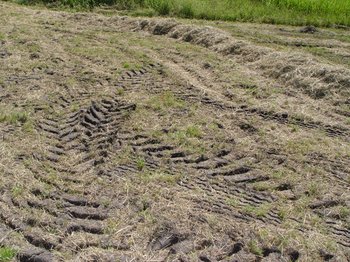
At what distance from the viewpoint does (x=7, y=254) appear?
3297 mm

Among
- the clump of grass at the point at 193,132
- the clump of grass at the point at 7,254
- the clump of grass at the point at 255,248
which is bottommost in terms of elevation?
the clump of grass at the point at 255,248

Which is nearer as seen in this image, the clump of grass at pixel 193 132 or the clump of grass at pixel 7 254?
the clump of grass at pixel 7 254

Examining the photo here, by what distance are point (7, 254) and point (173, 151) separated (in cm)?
201

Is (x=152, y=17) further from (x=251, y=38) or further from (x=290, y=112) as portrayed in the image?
(x=290, y=112)

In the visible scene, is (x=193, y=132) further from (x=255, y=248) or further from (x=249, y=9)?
(x=249, y=9)

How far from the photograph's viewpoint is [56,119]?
546 cm

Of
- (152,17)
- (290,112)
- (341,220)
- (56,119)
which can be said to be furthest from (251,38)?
(341,220)

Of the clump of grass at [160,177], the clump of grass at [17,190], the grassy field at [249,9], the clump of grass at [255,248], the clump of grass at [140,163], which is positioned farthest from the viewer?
the grassy field at [249,9]

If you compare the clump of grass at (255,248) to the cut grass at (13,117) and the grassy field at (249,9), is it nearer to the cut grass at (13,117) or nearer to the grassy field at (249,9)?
the cut grass at (13,117)

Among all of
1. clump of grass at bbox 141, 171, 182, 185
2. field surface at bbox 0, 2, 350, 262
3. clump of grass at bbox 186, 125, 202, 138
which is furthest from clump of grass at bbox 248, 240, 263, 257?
clump of grass at bbox 186, 125, 202, 138

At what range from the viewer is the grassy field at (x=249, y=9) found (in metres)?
11.1

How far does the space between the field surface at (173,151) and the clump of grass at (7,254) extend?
1cm

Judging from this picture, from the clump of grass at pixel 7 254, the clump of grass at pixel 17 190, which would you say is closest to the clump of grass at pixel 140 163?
the clump of grass at pixel 17 190

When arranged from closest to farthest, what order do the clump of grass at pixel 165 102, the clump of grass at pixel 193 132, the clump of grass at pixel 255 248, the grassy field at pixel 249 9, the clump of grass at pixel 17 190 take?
the clump of grass at pixel 255 248, the clump of grass at pixel 17 190, the clump of grass at pixel 193 132, the clump of grass at pixel 165 102, the grassy field at pixel 249 9
